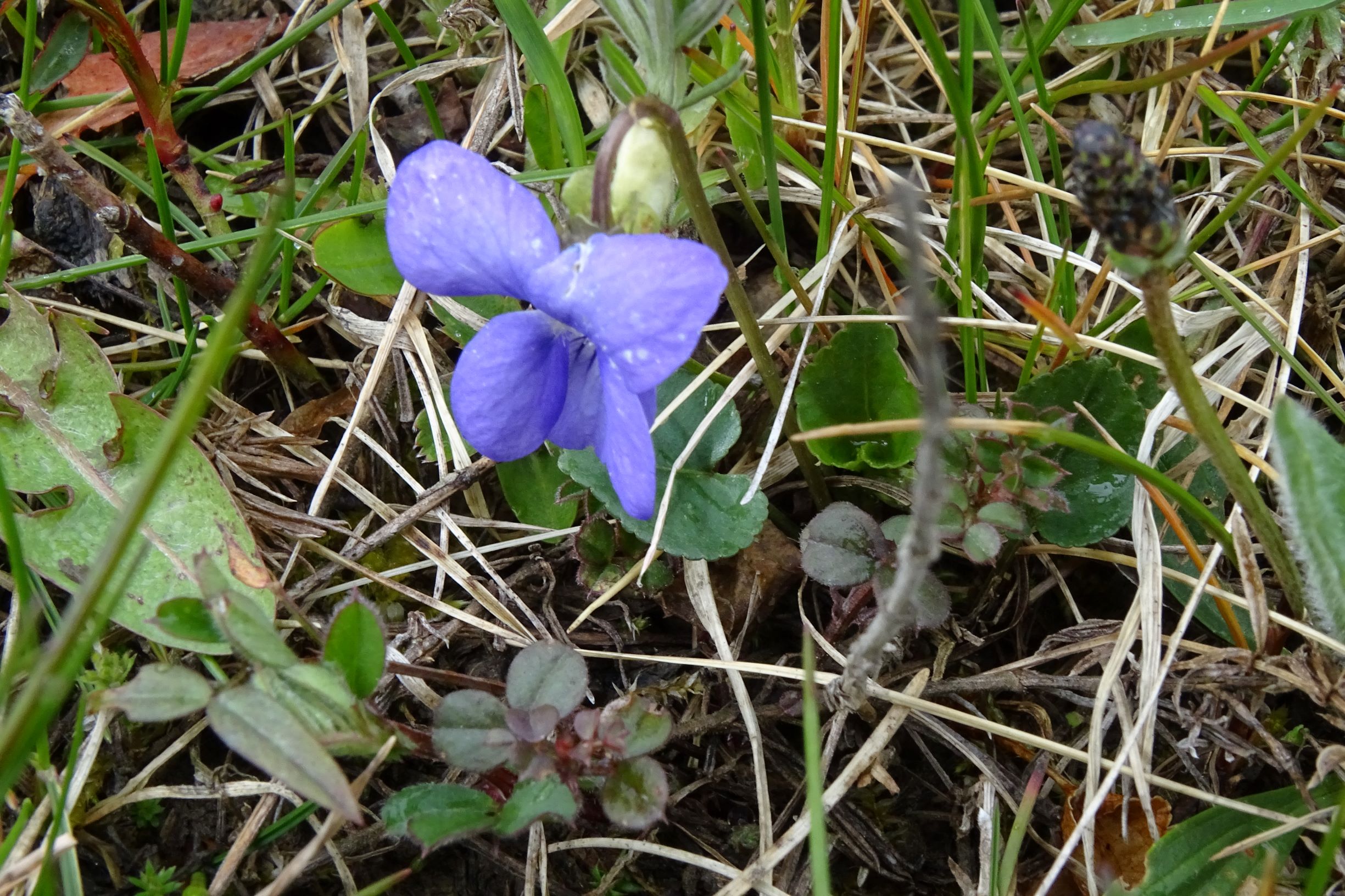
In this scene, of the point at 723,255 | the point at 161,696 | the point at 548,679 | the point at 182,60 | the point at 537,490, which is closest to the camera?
the point at 161,696

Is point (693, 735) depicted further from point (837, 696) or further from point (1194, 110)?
point (1194, 110)

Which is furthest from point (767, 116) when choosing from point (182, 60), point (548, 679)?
point (182, 60)

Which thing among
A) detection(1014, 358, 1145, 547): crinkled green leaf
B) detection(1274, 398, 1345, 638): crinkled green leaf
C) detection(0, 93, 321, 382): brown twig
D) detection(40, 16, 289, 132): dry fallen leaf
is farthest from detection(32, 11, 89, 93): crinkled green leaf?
detection(1274, 398, 1345, 638): crinkled green leaf

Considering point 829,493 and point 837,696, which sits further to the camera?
point 829,493

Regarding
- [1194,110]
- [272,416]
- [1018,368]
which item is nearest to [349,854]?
[272,416]

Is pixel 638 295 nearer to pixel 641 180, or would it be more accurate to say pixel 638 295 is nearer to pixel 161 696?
pixel 641 180

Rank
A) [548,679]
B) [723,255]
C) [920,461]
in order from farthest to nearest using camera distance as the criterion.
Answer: [723,255] → [548,679] → [920,461]

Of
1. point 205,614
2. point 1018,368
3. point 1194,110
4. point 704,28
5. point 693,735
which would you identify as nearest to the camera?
point 205,614
